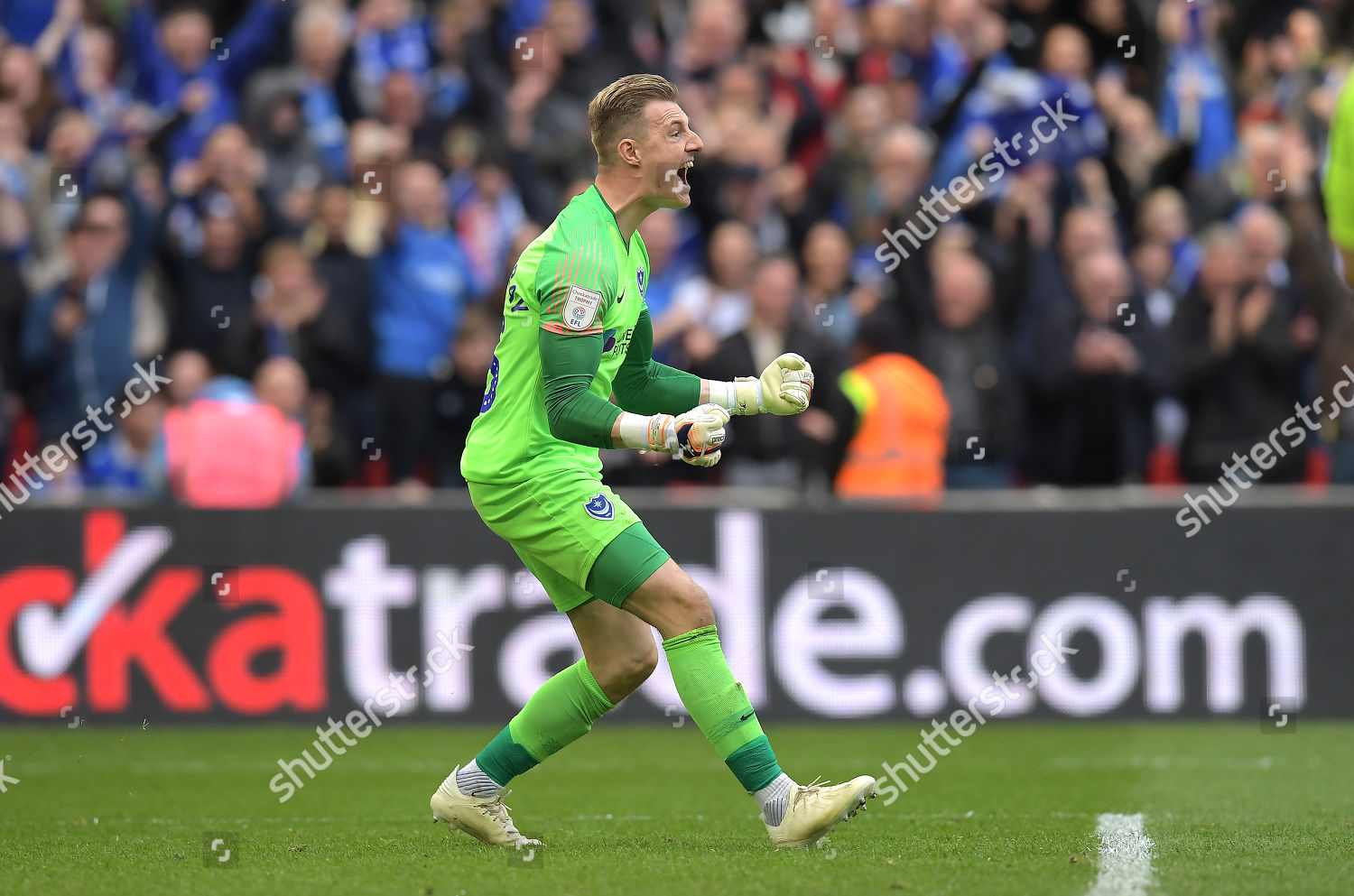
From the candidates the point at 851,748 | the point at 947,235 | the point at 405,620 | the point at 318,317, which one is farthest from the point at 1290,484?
the point at 318,317

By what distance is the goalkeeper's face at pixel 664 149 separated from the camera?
5762mm

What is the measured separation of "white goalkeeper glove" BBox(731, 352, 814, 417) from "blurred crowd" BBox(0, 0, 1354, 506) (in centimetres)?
456

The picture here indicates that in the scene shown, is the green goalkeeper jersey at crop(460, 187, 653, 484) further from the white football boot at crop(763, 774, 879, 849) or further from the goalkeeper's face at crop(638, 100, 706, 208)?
the white football boot at crop(763, 774, 879, 849)

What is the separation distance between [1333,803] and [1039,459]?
13.5 ft

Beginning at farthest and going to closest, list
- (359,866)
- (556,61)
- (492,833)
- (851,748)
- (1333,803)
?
A: 1. (556,61)
2. (851,748)
3. (1333,803)
4. (492,833)
5. (359,866)

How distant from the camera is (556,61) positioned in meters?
12.6

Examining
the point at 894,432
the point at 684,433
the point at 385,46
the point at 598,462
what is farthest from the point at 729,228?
the point at 684,433

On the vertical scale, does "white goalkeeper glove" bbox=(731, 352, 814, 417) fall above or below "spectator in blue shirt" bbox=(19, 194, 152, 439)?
below

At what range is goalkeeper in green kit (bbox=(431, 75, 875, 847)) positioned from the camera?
5.48 metres

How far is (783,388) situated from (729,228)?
5600 mm

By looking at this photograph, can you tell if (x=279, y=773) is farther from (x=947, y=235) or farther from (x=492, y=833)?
(x=947, y=235)

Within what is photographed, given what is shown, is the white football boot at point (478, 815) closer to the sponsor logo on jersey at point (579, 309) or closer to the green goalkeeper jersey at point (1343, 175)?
the sponsor logo on jersey at point (579, 309)

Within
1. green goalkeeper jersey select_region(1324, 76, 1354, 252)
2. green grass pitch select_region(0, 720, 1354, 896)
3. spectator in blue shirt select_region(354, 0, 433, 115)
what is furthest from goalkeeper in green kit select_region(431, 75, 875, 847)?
→ spectator in blue shirt select_region(354, 0, 433, 115)

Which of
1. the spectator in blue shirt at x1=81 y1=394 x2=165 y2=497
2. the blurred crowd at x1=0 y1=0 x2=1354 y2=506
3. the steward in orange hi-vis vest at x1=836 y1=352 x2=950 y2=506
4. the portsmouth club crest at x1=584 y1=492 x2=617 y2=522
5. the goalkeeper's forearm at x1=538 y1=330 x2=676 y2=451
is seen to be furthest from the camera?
the spectator in blue shirt at x1=81 y1=394 x2=165 y2=497
